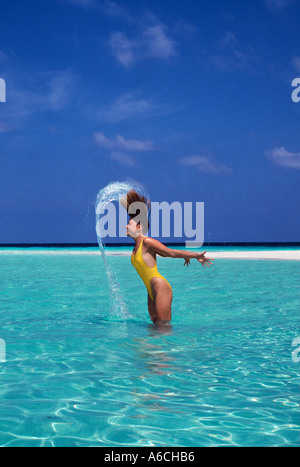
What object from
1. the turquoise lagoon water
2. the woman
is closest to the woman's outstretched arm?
the woman

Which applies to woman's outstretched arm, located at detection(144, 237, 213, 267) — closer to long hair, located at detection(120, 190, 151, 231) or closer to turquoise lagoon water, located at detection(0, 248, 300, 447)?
long hair, located at detection(120, 190, 151, 231)

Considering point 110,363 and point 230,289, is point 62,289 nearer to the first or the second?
point 230,289

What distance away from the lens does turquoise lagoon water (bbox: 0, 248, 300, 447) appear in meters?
3.30

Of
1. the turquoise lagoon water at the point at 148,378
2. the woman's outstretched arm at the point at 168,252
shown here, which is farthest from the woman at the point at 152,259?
the turquoise lagoon water at the point at 148,378

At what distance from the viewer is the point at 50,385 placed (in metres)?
4.33

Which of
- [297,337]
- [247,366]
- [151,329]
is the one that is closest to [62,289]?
[151,329]

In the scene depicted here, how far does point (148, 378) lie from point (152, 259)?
2.39 m

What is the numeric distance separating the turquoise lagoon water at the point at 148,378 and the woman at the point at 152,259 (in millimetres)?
335

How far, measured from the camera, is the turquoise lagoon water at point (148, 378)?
3.30 metres

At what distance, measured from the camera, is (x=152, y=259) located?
662cm

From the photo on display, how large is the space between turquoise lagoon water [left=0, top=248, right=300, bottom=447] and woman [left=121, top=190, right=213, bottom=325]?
335 millimetres

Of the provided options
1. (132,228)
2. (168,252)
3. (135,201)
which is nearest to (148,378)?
(168,252)

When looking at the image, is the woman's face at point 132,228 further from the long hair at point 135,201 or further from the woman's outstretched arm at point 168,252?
the woman's outstretched arm at point 168,252

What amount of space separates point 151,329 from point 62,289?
255 inches
